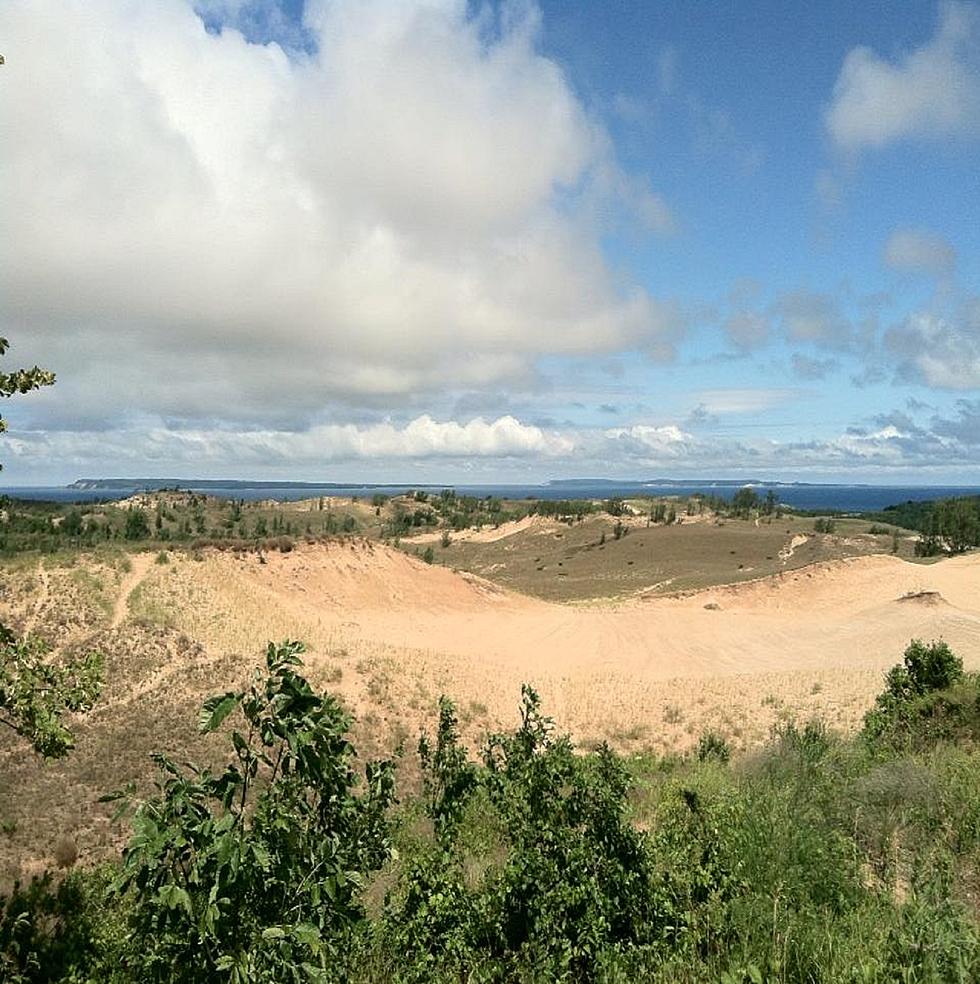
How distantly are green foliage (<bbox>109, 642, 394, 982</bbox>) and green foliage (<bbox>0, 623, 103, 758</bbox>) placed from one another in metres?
3.70

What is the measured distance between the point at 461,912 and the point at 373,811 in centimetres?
139

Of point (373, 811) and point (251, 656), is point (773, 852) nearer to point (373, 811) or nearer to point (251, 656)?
point (373, 811)

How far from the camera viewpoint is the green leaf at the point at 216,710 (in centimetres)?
360

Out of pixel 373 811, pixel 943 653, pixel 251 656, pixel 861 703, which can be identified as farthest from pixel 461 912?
pixel 251 656

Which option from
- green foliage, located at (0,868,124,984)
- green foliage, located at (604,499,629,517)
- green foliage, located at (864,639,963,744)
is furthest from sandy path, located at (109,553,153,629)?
green foliage, located at (604,499,629,517)

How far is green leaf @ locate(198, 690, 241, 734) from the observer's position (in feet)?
A: 11.8

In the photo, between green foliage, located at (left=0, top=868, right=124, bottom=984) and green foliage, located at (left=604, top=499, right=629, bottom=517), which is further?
green foliage, located at (left=604, top=499, right=629, bottom=517)

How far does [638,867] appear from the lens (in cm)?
629

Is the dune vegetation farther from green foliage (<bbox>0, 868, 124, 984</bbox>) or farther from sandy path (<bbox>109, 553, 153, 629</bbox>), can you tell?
sandy path (<bbox>109, 553, 153, 629</bbox>)

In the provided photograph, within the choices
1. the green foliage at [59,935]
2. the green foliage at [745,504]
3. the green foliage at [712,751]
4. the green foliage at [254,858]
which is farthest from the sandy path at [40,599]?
the green foliage at [745,504]

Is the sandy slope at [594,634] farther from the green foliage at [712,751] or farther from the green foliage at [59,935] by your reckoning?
the green foliage at [59,935]

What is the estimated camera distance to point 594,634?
37.7 m

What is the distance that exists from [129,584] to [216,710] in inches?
1240

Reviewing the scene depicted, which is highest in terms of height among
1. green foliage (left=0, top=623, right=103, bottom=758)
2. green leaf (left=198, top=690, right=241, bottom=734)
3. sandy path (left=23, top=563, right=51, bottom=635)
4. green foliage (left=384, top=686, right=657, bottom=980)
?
green leaf (left=198, top=690, right=241, bottom=734)
